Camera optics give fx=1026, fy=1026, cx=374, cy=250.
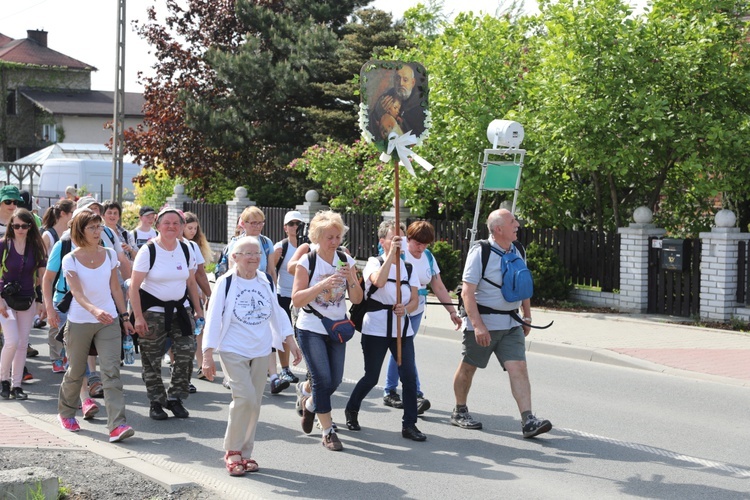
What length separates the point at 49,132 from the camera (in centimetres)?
6569

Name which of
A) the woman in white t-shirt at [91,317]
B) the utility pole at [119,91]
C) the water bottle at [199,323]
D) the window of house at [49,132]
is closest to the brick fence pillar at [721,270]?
the water bottle at [199,323]

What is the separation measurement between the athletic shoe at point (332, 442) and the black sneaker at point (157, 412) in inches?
70.1

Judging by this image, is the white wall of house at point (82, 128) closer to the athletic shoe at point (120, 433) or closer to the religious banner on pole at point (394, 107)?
the religious banner on pole at point (394, 107)

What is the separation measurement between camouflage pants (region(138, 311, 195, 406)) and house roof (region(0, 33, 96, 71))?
63.6m

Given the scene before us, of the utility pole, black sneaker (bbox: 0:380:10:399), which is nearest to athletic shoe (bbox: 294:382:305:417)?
black sneaker (bbox: 0:380:10:399)

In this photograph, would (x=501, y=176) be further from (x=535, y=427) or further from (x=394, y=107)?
(x=535, y=427)

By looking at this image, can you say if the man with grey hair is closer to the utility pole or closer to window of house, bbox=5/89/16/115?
the utility pole

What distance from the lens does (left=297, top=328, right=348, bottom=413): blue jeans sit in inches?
297

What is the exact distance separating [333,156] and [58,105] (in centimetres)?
4520

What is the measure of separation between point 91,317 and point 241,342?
1757 millimetres

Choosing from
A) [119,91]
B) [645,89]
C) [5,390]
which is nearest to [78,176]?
[119,91]

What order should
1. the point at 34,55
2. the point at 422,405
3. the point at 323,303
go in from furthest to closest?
the point at 34,55 < the point at 422,405 < the point at 323,303

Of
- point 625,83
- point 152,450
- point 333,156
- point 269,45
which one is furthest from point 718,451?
point 269,45

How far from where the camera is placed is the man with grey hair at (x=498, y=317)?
8.03 m
